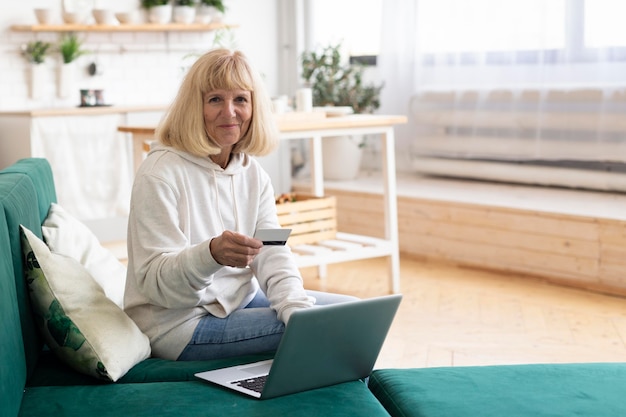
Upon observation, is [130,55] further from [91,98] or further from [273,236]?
[273,236]

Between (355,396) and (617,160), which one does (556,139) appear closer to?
(617,160)

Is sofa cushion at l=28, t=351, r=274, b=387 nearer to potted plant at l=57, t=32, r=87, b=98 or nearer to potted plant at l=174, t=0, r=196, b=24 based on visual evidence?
potted plant at l=57, t=32, r=87, b=98

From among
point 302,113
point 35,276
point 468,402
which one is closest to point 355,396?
point 468,402

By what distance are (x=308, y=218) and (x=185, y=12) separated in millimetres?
2643

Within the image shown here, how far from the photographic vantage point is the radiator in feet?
16.1

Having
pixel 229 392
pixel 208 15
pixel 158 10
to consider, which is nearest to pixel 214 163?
pixel 229 392

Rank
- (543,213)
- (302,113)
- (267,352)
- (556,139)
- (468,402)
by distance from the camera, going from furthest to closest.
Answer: (556,139)
(543,213)
(302,113)
(267,352)
(468,402)

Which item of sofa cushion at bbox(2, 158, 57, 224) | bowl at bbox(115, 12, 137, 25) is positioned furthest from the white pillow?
bowl at bbox(115, 12, 137, 25)

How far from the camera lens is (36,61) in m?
5.71

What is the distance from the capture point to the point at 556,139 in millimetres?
5164

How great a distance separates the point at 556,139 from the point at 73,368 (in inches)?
148

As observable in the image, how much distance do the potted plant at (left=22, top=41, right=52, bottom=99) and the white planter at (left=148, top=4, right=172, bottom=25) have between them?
733 millimetres

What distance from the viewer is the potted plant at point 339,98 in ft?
19.5

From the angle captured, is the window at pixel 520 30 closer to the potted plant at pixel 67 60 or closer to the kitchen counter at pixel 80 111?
the kitchen counter at pixel 80 111
